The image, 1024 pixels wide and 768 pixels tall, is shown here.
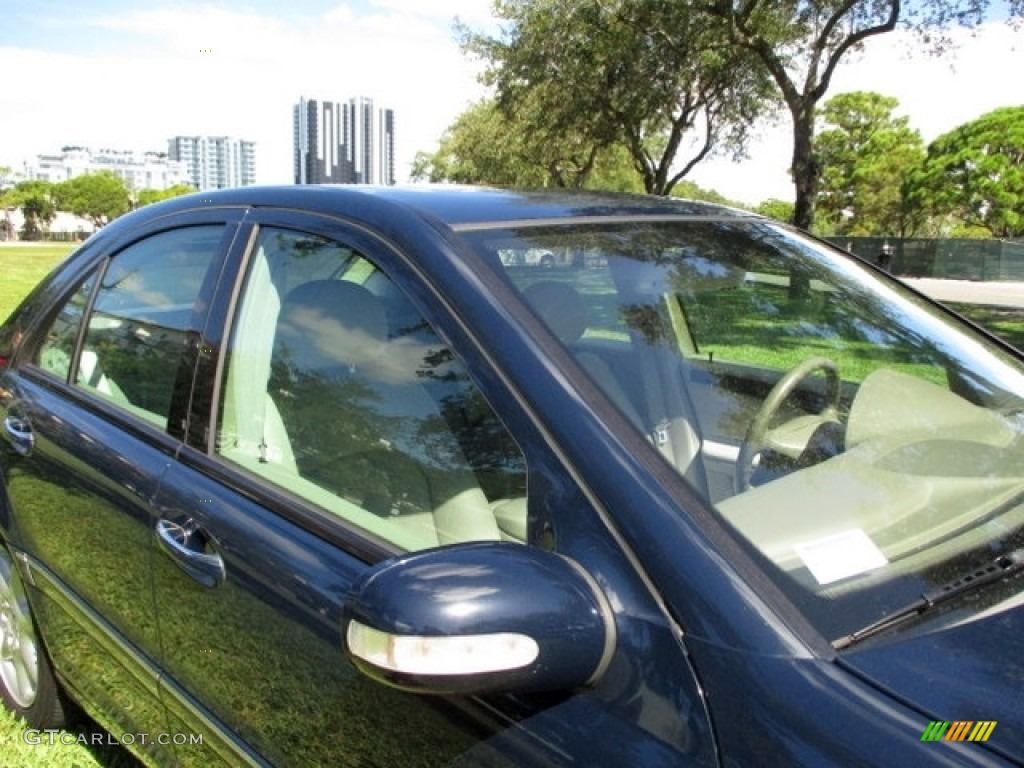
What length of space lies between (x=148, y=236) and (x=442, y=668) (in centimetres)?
174

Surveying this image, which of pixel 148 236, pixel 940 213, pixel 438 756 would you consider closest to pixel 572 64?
pixel 148 236

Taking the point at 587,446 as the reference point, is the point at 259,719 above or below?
below

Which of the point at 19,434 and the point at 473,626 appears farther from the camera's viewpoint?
the point at 19,434

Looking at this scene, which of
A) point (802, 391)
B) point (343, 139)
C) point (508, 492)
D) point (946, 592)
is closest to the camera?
point (946, 592)

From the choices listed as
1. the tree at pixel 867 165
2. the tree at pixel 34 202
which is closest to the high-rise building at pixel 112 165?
the tree at pixel 34 202

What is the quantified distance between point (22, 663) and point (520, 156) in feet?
107

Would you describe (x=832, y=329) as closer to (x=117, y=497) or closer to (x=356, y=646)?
(x=356, y=646)

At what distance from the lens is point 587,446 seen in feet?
4.09

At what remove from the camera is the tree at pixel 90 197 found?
322 ft

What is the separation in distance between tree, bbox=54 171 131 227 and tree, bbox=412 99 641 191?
64361mm

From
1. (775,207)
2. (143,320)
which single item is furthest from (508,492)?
(775,207)

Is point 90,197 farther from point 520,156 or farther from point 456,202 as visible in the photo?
point 456,202

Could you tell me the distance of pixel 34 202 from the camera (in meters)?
96.2

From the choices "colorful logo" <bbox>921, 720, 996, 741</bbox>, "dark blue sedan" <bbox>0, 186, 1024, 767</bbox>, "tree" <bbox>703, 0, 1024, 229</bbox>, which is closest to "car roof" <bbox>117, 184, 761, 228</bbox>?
"dark blue sedan" <bbox>0, 186, 1024, 767</bbox>
